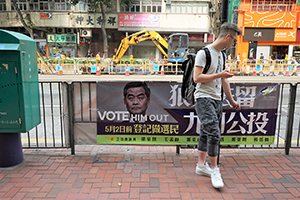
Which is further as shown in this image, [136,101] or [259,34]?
[259,34]

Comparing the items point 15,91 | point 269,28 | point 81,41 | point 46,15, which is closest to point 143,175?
point 15,91

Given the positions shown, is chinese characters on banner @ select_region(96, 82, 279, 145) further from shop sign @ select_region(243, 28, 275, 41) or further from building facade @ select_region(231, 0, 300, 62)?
shop sign @ select_region(243, 28, 275, 41)

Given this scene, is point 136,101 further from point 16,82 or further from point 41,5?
A: point 41,5

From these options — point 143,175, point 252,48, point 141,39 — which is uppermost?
point 141,39

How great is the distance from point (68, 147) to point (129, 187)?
154cm

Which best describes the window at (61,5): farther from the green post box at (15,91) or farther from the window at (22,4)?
the green post box at (15,91)

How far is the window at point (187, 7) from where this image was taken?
96.4ft

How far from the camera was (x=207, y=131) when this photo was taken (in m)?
3.16

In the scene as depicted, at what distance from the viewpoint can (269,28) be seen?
27.3m

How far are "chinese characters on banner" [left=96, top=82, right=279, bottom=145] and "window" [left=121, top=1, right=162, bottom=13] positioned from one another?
28.2 meters

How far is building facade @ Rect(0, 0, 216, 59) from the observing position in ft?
96.3

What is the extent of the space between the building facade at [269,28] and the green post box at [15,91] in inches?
1064

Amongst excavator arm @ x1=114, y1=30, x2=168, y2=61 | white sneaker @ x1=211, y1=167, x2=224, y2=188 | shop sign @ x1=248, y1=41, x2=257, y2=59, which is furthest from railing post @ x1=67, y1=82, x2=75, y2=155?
shop sign @ x1=248, y1=41, x2=257, y2=59

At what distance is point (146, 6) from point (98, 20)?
6.10 metres
